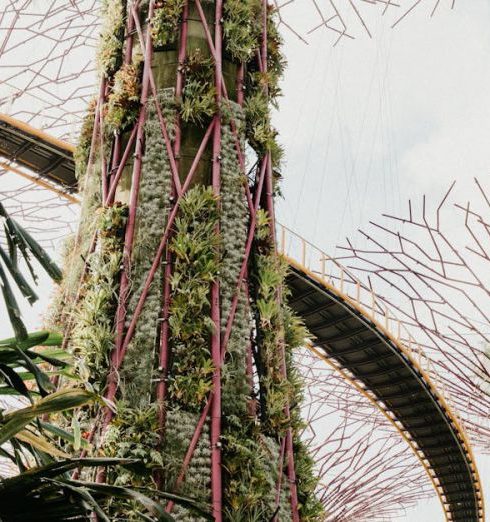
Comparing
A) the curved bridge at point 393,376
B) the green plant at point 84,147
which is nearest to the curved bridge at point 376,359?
the curved bridge at point 393,376

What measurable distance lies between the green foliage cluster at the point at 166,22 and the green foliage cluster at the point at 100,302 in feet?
4.19

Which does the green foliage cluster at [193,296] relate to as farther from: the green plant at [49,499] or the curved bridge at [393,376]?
the curved bridge at [393,376]

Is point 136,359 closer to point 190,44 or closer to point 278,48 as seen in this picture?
point 190,44

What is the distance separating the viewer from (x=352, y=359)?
50.3ft

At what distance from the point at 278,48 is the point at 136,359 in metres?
2.77

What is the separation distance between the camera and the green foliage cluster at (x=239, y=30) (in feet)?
17.3

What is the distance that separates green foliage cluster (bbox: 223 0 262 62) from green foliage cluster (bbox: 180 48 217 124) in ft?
0.90

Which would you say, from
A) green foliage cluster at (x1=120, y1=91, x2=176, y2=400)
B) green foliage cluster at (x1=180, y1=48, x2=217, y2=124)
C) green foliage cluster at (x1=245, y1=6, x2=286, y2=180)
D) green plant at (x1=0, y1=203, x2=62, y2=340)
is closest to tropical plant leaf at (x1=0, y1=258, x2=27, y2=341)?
green plant at (x1=0, y1=203, x2=62, y2=340)

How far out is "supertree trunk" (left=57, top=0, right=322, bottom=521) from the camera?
4145mm

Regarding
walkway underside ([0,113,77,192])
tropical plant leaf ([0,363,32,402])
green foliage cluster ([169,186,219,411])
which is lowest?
tropical plant leaf ([0,363,32,402])

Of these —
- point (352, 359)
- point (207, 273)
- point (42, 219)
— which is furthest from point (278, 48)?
point (42, 219)

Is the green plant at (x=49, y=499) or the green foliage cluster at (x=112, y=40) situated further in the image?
the green foliage cluster at (x=112, y=40)

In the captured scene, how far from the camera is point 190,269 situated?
176 inches

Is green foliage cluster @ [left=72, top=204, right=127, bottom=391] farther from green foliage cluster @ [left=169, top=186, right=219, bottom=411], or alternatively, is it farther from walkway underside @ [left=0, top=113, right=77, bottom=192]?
walkway underside @ [left=0, top=113, right=77, bottom=192]
